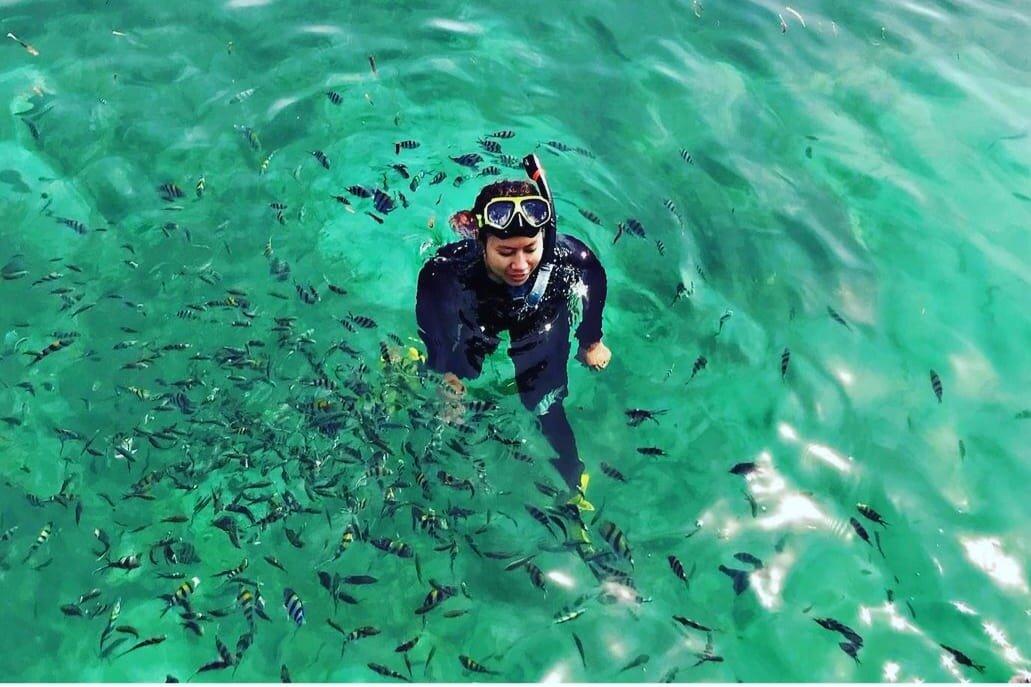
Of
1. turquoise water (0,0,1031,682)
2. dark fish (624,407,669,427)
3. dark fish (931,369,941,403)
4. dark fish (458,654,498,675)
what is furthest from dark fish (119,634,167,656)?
dark fish (931,369,941,403)

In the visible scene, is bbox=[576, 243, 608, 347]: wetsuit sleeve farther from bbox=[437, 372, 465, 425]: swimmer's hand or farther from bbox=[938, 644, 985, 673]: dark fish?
bbox=[938, 644, 985, 673]: dark fish

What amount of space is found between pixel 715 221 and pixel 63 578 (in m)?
6.81

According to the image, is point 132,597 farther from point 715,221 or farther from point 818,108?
point 818,108

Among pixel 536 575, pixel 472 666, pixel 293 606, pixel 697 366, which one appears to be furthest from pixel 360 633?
pixel 697 366

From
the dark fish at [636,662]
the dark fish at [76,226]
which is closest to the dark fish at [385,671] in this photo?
the dark fish at [636,662]

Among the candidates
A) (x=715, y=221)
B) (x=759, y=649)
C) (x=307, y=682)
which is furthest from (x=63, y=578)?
(x=715, y=221)

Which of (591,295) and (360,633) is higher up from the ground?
(591,295)

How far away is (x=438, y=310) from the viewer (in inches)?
240

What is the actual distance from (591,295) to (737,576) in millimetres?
2398

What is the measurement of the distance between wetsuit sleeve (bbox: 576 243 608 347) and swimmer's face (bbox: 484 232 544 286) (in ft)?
1.74

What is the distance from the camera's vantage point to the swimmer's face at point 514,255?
5418mm

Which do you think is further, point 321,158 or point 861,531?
point 321,158

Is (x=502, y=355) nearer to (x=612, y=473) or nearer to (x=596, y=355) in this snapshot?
(x=596, y=355)

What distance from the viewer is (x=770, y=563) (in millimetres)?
6098
